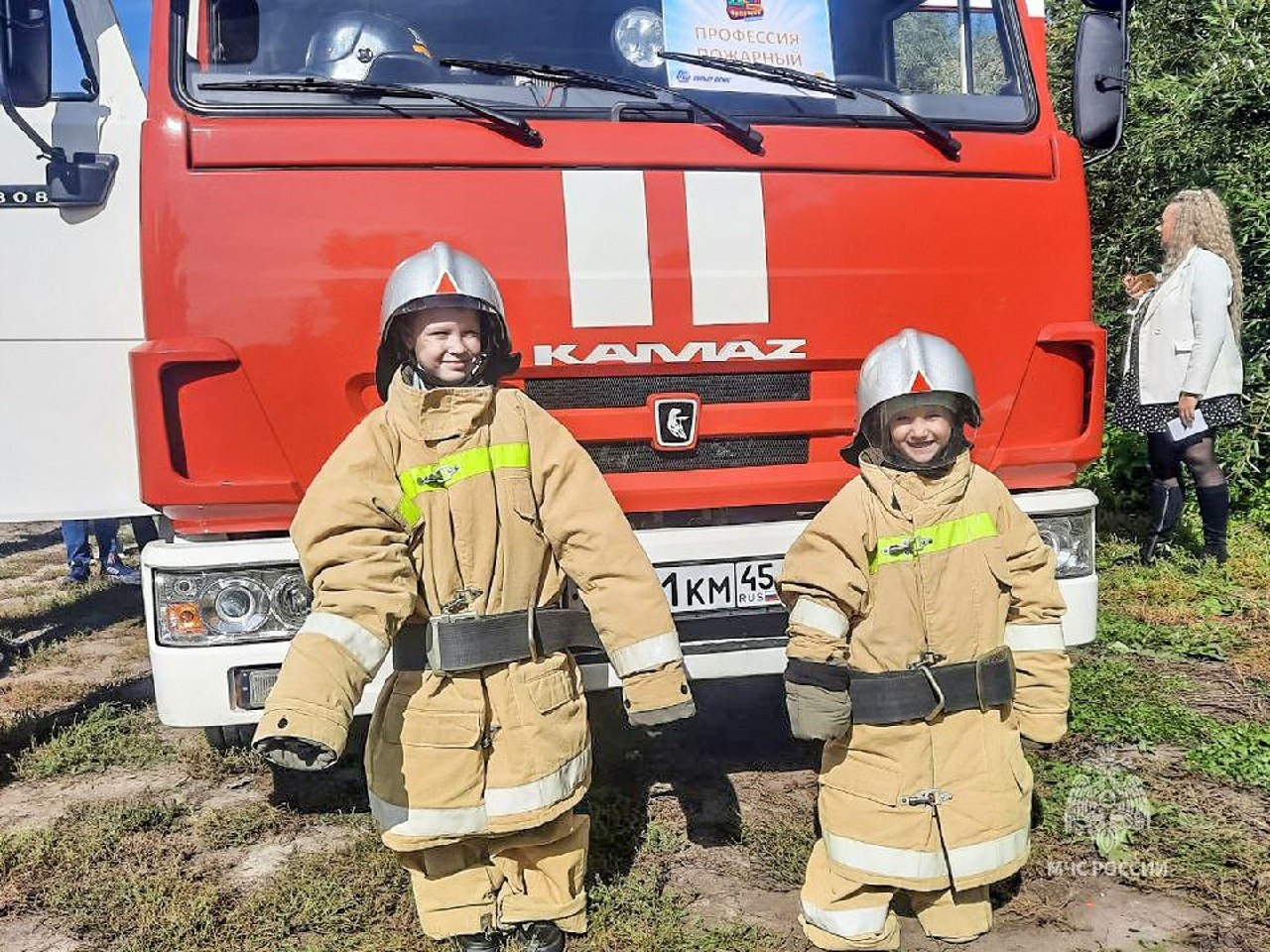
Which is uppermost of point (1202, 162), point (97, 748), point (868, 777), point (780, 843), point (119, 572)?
point (1202, 162)

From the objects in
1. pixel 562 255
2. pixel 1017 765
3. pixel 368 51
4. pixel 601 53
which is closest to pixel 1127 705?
pixel 1017 765

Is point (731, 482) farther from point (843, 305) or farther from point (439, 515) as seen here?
point (439, 515)

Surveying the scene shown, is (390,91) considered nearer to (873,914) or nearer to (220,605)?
(220,605)

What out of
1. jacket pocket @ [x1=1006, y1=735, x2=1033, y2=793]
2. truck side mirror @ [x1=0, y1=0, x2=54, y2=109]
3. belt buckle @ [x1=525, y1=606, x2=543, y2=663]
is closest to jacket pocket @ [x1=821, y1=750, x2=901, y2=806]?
jacket pocket @ [x1=1006, y1=735, x2=1033, y2=793]

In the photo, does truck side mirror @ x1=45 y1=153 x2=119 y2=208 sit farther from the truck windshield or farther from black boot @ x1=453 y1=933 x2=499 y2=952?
black boot @ x1=453 y1=933 x2=499 y2=952

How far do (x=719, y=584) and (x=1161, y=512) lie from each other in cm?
403

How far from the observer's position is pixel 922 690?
2.46 meters

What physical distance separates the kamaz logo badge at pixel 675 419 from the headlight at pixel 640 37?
3.21ft

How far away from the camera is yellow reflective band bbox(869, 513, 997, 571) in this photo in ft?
8.12

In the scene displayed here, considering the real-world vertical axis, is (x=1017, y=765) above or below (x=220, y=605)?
below

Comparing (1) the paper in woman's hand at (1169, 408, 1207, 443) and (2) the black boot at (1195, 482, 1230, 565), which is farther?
(2) the black boot at (1195, 482, 1230, 565)

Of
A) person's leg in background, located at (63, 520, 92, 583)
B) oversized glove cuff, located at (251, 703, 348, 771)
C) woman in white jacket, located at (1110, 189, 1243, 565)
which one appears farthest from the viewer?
person's leg in background, located at (63, 520, 92, 583)

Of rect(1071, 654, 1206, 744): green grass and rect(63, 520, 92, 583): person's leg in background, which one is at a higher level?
rect(63, 520, 92, 583): person's leg in background

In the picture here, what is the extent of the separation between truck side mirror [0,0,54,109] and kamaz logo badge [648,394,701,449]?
75.7 inches
